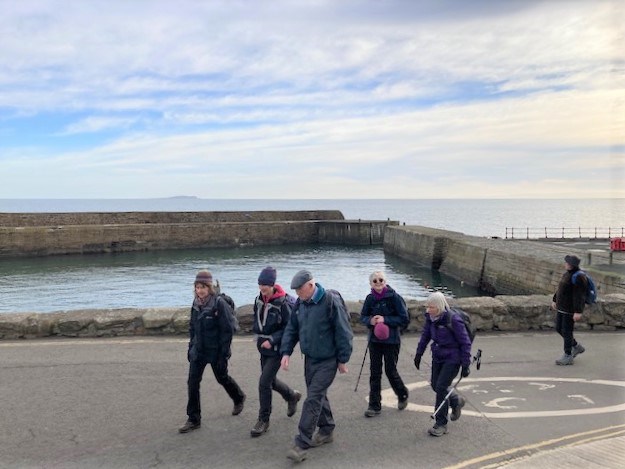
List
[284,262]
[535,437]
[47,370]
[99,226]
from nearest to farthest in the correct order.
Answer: [535,437]
[47,370]
[284,262]
[99,226]

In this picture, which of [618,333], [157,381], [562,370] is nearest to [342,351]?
[157,381]

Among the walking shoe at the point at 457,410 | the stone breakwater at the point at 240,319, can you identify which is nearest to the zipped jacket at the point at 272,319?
the walking shoe at the point at 457,410

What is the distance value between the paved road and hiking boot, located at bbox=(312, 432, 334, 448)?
7cm

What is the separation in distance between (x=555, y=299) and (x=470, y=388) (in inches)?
87.2

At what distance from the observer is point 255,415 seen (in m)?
5.59

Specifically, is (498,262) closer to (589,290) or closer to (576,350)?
(576,350)

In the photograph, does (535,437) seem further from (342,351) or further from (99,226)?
(99,226)

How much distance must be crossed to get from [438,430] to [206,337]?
233 cm

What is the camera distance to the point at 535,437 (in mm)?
4969

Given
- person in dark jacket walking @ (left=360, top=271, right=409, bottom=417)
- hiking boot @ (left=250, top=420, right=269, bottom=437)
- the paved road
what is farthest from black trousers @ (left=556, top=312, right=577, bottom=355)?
hiking boot @ (left=250, top=420, right=269, bottom=437)

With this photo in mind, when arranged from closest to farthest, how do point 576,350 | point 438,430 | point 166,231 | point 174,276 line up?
point 438,430
point 576,350
point 174,276
point 166,231

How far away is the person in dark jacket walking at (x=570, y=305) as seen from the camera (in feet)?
23.7

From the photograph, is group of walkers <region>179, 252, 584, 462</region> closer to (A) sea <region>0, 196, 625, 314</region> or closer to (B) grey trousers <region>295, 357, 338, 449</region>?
(B) grey trousers <region>295, 357, 338, 449</region>

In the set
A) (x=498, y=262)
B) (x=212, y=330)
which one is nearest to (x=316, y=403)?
(x=212, y=330)
